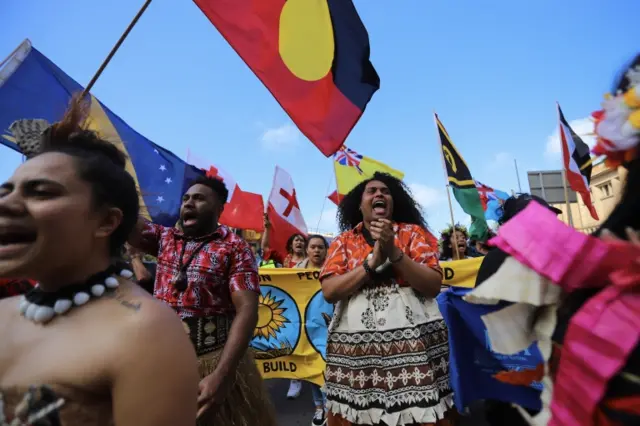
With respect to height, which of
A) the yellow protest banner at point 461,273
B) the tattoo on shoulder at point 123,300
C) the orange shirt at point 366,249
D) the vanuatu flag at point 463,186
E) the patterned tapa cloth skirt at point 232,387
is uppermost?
the vanuatu flag at point 463,186

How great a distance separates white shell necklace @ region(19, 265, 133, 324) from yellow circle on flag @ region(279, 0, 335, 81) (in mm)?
→ 2023

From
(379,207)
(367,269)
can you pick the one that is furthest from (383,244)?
(379,207)

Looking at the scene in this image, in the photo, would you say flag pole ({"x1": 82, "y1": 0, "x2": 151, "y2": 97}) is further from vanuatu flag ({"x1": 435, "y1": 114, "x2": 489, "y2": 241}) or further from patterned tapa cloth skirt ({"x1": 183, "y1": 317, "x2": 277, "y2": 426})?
vanuatu flag ({"x1": 435, "y1": 114, "x2": 489, "y2": 241})

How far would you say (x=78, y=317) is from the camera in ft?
3.90

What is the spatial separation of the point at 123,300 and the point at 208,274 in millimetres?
1213

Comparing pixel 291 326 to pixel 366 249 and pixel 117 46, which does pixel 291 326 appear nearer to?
pixel 366 249

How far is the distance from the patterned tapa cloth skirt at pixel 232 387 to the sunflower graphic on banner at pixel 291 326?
8.49 feet

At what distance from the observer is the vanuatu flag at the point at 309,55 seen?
2.79 meters

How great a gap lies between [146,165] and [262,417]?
109 inches

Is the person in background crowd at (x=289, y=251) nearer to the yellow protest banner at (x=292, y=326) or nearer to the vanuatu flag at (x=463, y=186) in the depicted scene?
the yellow protest banner at (x=292, y=326)

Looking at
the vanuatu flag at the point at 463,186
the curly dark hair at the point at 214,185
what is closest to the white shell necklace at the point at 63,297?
the curly dark hair at the point at 214,185

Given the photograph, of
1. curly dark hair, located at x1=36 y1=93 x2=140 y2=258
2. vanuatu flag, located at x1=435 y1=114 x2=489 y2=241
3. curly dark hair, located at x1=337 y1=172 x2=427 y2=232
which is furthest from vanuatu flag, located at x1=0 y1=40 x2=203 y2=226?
vanuatu flag, located at x1=435 y1=114 x2=489 y2=241

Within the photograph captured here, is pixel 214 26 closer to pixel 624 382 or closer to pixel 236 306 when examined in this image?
pixel 236 306

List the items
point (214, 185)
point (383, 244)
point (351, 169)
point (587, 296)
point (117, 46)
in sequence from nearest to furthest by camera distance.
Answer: point (587, 296) < point (117, 46) < point (383, 244) < point (214, 185) < point (351, 169)
